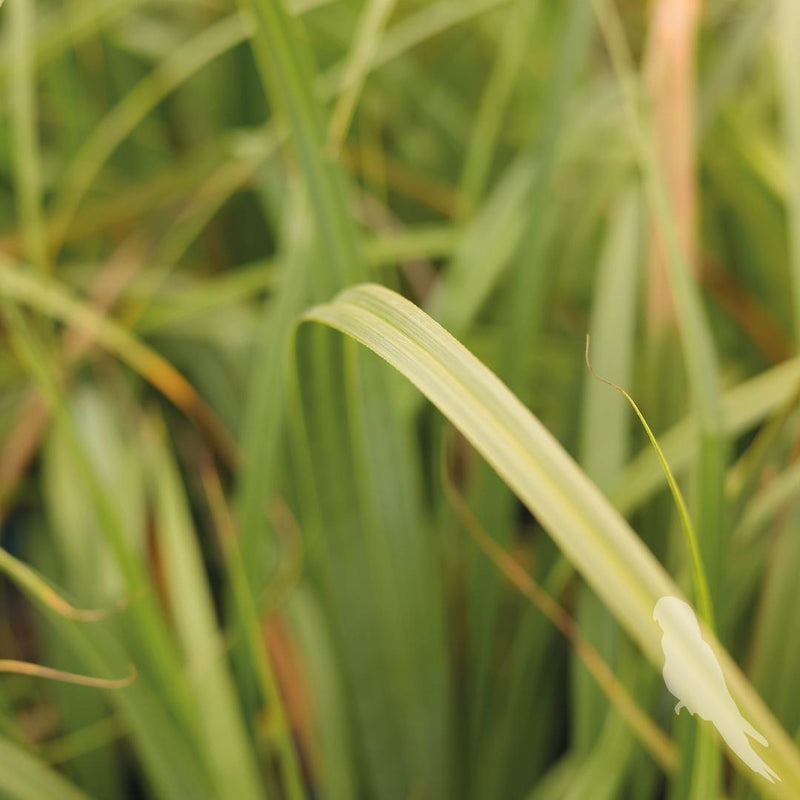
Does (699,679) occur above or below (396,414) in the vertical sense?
below

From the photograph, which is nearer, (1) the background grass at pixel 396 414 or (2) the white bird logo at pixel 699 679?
(2) the white bird logo at pixel 699 679

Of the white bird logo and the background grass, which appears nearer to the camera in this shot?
the white bird logo

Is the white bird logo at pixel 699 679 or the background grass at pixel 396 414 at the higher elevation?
the background grass at pixel 396 414

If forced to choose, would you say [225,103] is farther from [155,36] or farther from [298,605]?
[298,605]

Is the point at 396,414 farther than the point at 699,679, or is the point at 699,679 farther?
the point at 396,414

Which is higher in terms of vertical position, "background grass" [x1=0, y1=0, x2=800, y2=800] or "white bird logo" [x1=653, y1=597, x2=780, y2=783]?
"background grass" [x1=0, y1=0, x2=800, y2=800]
